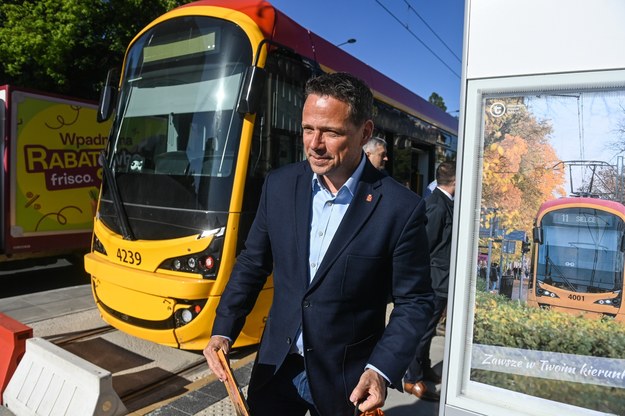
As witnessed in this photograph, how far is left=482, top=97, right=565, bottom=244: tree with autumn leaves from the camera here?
6.06 feet

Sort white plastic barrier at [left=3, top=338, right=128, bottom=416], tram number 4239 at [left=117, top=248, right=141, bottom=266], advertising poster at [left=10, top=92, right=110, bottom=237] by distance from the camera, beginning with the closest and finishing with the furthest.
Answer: white plastic barrier at [left=3, top=338, right=128, bottom=416] < tram number 4239 at [left=117, top=248, right=141, bottom=266] < advertising poster at [left=10, top=92, right=110, bottom=237]

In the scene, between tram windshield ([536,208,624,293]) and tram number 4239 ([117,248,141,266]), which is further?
tram number 4239 ([117,248,141,266])

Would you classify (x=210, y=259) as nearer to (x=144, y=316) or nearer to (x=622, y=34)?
(x=144, y=316)

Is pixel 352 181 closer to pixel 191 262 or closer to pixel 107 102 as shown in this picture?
pixel 191 262

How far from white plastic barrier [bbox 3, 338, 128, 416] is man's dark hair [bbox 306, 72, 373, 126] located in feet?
7.73

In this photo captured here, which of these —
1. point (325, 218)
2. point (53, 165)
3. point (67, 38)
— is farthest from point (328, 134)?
point (67, 38)

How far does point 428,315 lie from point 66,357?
2639mm

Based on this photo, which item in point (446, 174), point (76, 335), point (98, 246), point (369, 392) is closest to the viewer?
point (369, 392)

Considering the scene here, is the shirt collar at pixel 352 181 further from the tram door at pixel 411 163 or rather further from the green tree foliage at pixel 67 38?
the green tree foliage at pixel 67 38

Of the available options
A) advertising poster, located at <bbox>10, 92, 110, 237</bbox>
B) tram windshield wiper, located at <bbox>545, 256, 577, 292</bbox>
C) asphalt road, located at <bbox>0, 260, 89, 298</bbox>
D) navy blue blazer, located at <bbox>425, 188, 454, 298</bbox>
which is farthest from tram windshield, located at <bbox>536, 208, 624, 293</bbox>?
asphalt road, located at <bbox>0, 260, 89, 298</bbox>

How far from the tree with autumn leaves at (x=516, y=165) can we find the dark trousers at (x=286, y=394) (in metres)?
0.99

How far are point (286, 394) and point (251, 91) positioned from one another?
282 centimetres

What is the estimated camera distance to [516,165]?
1.90 metres

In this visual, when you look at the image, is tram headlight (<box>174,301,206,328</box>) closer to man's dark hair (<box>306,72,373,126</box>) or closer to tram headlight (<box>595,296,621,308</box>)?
man's dark hair (<box>306,72,373,126</box>)
